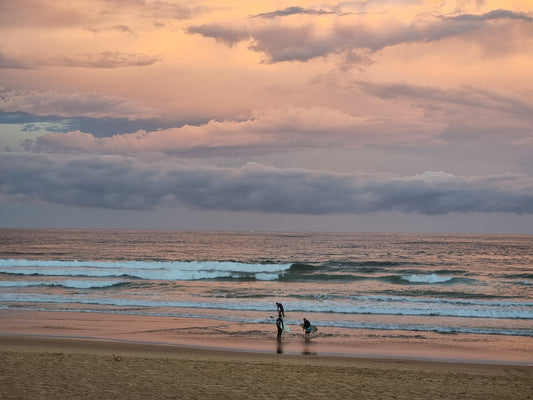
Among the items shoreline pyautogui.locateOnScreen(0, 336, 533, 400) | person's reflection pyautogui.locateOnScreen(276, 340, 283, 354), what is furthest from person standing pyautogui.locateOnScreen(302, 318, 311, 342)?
shoreline pyautogui.locateOnScreen(0, 336, 533, 400)

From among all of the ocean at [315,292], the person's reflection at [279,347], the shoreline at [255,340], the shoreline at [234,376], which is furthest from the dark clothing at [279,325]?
the shoreline at [234,376]

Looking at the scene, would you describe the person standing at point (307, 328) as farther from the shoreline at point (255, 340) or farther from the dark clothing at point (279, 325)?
the dark clothing at point (279, 325)

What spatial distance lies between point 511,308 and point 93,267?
1479 inches

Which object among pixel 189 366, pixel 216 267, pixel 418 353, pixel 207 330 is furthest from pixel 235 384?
pixel 216 267

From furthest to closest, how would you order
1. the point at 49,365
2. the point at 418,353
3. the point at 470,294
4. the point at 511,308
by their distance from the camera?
the point at 470,294 < the point at 511,308 < the point at 418,353 < the point at 49,365

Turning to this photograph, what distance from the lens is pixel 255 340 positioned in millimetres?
20141

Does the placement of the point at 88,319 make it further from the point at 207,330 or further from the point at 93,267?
the point at 93,267

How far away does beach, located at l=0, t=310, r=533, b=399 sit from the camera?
1214cm

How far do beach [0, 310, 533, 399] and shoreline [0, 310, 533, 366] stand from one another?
10 centimetres

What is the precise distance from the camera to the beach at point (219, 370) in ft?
39.8

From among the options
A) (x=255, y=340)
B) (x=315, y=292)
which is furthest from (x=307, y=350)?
(x=315, y=292)

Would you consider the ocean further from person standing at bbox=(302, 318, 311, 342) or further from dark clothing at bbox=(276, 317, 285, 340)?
dark clothing at bbox=(276, 317, 285, 340)

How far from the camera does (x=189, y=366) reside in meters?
14.7

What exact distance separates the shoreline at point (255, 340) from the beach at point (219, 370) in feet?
0.32
